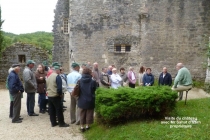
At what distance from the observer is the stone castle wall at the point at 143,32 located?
15.3 meters

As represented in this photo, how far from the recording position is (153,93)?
6152 mm

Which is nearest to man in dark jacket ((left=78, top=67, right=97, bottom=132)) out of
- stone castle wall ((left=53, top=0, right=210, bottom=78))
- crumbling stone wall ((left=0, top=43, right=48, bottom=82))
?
stone castle wall ((left=53, top=0, right=210, bottom=78))

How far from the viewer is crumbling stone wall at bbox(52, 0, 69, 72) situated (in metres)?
19.4

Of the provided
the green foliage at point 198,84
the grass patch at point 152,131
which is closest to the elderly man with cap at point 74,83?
the grass patch at point 152,131

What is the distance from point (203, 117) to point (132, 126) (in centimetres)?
205

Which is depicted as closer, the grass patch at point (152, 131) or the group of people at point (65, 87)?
the grass patch at point (152, 131)

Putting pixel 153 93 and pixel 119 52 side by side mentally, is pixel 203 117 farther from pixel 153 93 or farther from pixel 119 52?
pixel 119 52

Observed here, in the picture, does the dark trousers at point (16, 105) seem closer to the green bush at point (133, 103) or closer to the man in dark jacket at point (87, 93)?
the man in dark jacket at point (87, 93)

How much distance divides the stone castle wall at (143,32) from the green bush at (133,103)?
9666 mm

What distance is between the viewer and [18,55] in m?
18.4

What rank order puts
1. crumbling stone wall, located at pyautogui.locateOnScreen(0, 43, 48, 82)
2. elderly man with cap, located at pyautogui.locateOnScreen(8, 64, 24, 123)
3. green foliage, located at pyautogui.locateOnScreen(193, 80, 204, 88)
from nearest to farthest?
elderly man with cap, located at pyautogui.locateOnScreen(8, 64, 24, 123), green foliage, located at pyautogui.locateOnScreen(193, 80, 204, 88), crumbling stone wall, located at pyautogui.locateOnScreen(0, 43, 48, 82)

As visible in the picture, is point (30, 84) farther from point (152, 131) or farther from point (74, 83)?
point (152, 131)

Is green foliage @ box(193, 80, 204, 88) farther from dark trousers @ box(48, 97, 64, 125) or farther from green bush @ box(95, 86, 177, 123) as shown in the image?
dark trousers @ box(48, 97, 64, 125)

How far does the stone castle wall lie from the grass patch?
8957 mm
